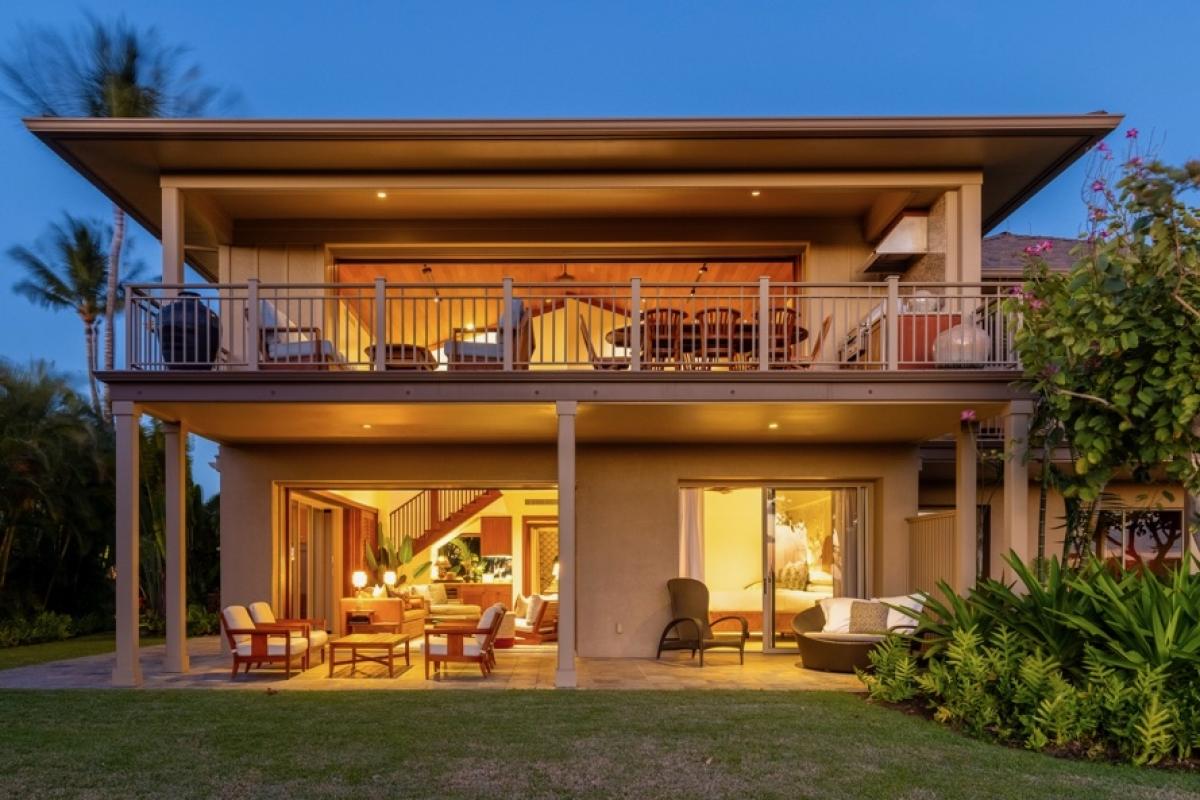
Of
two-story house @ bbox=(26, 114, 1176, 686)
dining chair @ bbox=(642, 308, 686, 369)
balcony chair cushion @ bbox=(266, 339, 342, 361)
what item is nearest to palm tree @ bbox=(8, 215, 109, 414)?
two-story house @ bbox=(26, 114, 1176, 686)

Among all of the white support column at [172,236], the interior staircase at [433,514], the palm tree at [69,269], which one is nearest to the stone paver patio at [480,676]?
the white support column at [172,236]

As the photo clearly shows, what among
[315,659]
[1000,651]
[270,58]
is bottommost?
[315,659]

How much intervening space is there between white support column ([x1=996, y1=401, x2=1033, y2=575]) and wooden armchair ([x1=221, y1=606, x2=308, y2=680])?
6.65 m

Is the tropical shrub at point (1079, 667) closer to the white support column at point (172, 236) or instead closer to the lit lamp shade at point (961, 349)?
the lit lamp shade at point (961, 349)

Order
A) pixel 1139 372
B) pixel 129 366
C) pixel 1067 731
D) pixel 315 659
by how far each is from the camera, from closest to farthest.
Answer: pixel 1067 731, pixel 1139 372, pixel 129 366, pixel 315 659

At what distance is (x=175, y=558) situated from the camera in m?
9.98

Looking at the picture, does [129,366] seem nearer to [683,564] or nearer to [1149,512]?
[683,564]

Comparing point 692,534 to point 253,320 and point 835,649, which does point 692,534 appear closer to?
point 835,649

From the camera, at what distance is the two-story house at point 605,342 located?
30.8 feet

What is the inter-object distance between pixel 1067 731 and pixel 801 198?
6618mm

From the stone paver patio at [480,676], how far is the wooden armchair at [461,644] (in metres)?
0.19

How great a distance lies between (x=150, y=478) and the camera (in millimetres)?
15766

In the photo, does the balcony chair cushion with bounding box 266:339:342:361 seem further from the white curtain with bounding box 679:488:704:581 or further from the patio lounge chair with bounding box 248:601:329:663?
the white curtain with bounding box 679:488:704:581

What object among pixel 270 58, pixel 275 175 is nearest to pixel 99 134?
pixel 275 175
